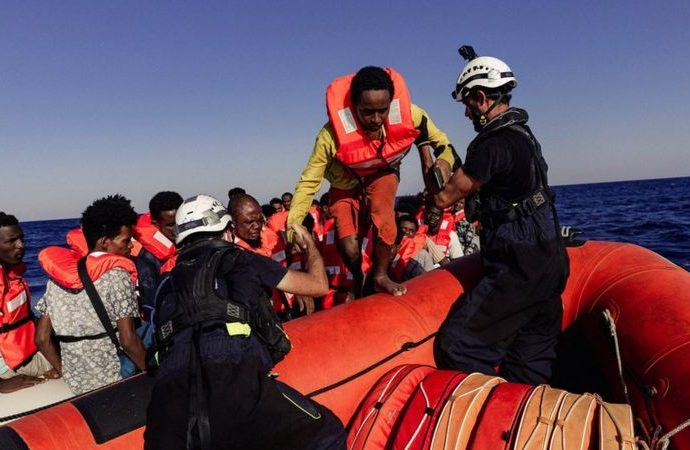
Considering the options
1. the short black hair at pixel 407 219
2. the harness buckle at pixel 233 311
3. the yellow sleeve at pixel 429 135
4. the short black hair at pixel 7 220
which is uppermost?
the yellow sleeve at pixel 429 135

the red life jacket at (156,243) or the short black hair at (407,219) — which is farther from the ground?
the short black hair at (407,219)

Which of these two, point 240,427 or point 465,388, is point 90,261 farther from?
point 465,388

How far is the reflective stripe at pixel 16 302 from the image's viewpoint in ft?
12.0

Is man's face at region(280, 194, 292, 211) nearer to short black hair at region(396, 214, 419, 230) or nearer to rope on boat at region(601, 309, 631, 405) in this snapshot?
short black hair at region(396, 214, 419, 230)

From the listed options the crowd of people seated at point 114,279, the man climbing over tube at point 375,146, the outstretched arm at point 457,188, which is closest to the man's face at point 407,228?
the crowd of people seated at point 114,279

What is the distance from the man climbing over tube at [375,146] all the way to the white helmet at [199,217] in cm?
81

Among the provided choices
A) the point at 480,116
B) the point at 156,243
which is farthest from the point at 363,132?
the point at 156,243

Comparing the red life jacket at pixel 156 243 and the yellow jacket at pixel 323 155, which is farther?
the red life jacket at pixel 156 243

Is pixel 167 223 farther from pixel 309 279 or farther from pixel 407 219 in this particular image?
pixel 309 279

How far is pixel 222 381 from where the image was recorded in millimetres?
1651

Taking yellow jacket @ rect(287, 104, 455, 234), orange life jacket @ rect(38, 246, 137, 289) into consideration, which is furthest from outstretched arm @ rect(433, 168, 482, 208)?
orange life jacket @ rect(38, 246, 137, 289)

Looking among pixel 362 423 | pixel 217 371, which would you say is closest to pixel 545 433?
pixel 362 423

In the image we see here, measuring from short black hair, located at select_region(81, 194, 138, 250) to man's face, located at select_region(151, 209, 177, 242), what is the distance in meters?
1.21

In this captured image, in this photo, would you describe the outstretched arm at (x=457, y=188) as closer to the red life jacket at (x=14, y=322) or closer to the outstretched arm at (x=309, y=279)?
the outstretched arm at (x=309, y=279)
